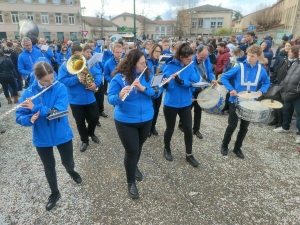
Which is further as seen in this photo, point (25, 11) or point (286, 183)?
point (25, 11)

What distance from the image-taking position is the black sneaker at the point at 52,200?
2.71 m

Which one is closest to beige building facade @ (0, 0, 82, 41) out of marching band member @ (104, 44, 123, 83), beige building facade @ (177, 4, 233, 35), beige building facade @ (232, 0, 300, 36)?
beige building facade @ (177, 4, 233, 35)

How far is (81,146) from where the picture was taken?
421 centimetres

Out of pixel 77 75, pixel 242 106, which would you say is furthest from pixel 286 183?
pixel 77 75

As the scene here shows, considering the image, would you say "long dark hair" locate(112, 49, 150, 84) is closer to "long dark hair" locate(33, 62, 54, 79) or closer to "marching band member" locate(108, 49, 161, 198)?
"marching band member" locate(108, 49, 161, 198)

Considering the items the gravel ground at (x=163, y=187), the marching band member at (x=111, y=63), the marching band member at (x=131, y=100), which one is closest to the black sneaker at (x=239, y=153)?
the gravel ground at (x=163, y=187)

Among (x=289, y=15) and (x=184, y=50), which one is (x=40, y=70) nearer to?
(x=184, y=50)

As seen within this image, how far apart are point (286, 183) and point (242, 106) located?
1.42 metres

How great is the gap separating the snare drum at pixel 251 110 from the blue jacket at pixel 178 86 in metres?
0.84

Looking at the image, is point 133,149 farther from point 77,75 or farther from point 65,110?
point 77,75

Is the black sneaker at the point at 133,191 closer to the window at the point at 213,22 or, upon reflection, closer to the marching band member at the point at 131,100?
the marching band member at the point at 131,100

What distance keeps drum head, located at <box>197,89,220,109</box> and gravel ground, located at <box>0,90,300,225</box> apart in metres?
0.99

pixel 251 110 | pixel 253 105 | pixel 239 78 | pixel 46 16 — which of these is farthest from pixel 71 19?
pixel 251 110

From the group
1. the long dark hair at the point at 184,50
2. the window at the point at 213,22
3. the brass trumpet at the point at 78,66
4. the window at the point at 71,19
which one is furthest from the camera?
the window at the point at 213,22
